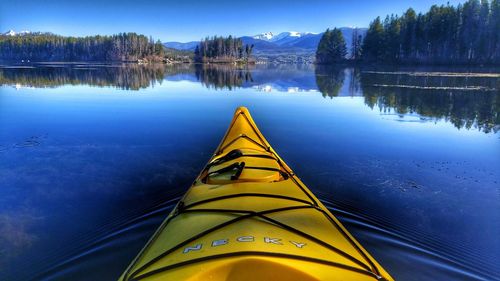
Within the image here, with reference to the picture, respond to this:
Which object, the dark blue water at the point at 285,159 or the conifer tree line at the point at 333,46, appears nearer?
the dark blue water at the point at 285,159

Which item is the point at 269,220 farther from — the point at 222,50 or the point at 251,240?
the point at 222,50

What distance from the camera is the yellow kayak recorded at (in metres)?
3.29

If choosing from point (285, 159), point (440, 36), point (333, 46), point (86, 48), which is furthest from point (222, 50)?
point (285, 159)

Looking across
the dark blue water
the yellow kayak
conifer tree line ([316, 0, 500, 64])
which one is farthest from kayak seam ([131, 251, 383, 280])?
conifer tree line ([316, 0, 500, 64])

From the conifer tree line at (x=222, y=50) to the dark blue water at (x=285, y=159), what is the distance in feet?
474

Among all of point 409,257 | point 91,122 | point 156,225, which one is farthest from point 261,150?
A: point 91,122

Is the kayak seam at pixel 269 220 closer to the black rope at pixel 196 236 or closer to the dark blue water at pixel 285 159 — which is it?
the black rope at pixel 196 236

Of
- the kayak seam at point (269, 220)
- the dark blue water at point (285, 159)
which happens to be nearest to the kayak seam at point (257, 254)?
the kayak seam at point (269, 220)

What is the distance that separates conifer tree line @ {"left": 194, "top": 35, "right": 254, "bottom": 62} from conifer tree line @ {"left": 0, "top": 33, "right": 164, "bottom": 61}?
24207mm

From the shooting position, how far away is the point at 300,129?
15.2m

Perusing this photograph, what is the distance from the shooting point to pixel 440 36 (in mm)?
81938

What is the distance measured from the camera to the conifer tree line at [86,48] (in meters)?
166

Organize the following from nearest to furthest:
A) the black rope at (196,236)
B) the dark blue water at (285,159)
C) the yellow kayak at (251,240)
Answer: the yellow kayak at (251,240) → the black rope at (196,236) → the dark blue water at (285,159)

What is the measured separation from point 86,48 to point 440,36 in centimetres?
16689
